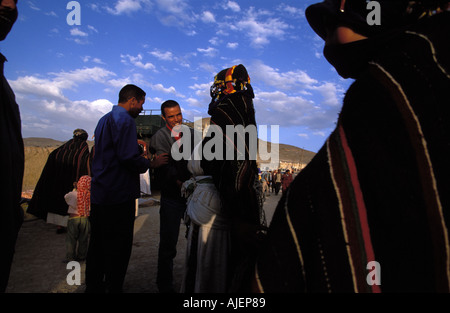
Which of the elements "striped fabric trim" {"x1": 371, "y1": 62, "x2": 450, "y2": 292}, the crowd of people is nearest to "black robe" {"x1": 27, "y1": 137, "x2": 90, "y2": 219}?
the crowd of people

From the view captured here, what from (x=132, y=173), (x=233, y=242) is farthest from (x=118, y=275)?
(x=233, y=242)

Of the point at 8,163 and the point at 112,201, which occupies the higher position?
the point at 8,163

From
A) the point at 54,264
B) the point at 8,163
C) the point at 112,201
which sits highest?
the point at 8,163

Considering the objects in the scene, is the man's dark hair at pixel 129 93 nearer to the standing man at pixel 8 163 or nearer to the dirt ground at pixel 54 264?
the standing man at pixel 8 163

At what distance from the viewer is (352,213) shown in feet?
2.26

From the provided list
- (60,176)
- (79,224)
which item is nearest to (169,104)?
(79,224)

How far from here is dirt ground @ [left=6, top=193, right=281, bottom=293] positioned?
10.1 feet

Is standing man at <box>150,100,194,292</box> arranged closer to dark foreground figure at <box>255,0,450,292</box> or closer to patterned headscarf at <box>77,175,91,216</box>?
patterned headscarf at <box>77,175,91,216</box>

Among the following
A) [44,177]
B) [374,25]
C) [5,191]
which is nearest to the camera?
[374,25]

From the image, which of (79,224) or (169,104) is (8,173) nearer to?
(169,104)

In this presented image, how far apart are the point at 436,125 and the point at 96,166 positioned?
8.41ft

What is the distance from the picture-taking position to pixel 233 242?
156 centimetres

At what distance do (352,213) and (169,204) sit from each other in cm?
248
